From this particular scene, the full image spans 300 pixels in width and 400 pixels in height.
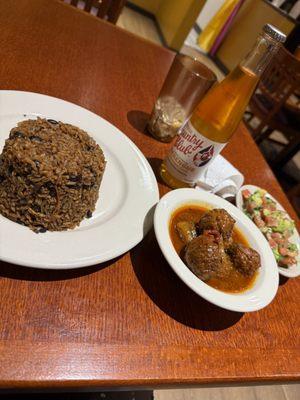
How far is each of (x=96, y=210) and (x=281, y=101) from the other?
3.34m

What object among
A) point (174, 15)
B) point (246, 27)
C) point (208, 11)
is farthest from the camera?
point (208, 11)

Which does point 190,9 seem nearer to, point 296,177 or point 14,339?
point 296,177

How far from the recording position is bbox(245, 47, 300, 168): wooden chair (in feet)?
11.0

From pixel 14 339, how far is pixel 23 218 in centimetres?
27

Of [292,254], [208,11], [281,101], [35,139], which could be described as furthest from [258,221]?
[208,11]

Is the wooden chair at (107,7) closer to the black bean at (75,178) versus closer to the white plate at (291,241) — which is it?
the white plate at (291,241)

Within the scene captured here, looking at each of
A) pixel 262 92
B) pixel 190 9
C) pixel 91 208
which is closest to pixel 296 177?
pixel 262 92

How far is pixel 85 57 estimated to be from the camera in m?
1.53

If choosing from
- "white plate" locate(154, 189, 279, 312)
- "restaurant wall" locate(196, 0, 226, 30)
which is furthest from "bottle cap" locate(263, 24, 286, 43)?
"restaurant wall" locate(196, 0, 226, 30)

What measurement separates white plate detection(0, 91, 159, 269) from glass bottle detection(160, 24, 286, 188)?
142 millimetres

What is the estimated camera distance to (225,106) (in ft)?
3.50

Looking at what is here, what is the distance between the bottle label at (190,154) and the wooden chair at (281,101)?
9.22 ft

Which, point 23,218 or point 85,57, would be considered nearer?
point 23,218

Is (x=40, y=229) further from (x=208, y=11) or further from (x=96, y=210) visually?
(x=208, y=11)
